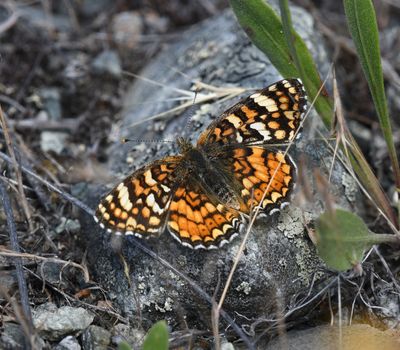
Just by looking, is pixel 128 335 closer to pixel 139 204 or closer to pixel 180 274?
pixel 180 274

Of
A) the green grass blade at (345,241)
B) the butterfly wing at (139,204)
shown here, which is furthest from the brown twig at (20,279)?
the green grass blade at (345,241)

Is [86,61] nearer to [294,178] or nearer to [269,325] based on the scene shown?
[294,178]

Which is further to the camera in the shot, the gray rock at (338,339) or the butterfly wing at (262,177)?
the butterfly wing at (262,177)

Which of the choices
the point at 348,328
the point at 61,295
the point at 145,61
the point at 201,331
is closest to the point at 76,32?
the point at 145,61

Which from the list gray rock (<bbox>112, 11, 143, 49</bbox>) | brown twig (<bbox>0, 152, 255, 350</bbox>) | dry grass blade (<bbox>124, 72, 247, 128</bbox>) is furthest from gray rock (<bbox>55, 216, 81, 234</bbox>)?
gray rock (<bbox>112, 11, 143, 49</bbox>)

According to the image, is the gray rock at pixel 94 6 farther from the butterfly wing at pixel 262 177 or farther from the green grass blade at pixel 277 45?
the butterfly wing at pixel 262 177

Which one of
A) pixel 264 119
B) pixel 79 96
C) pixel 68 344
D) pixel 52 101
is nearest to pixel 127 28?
pixel 79 96

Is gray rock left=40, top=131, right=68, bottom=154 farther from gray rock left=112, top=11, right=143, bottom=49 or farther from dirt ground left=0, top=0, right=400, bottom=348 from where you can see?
gray rock left=112, top=11, right=143, bottom=49
